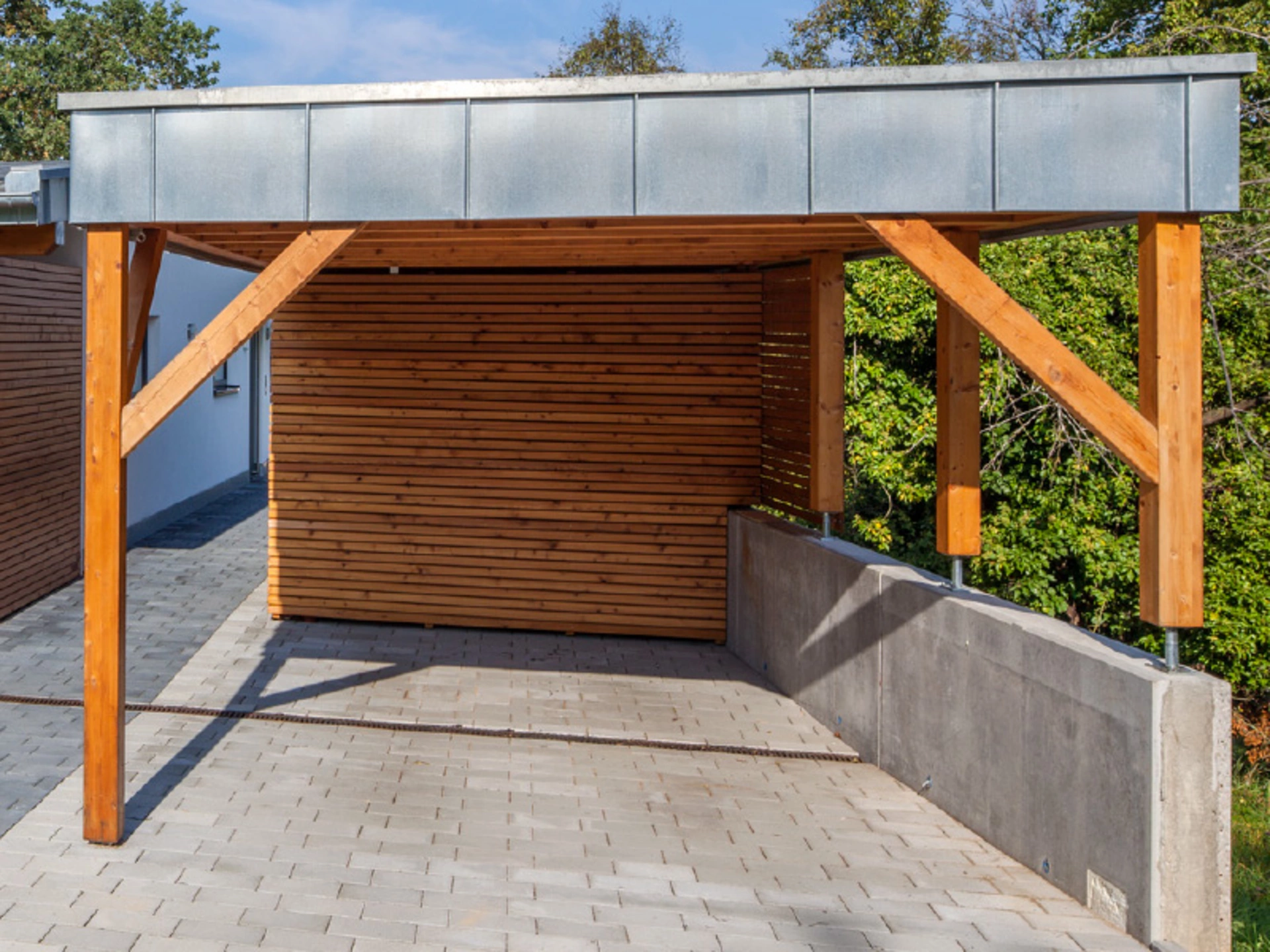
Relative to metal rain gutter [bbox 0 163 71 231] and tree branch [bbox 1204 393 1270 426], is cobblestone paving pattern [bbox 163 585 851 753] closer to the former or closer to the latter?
metal rain gutter [bbox 0 163 71 231]

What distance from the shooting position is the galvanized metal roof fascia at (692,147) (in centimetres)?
497

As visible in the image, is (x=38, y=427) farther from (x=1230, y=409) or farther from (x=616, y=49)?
(x=616, y=49)

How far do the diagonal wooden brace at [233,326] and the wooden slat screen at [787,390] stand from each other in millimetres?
3966

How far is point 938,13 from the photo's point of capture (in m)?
21.1

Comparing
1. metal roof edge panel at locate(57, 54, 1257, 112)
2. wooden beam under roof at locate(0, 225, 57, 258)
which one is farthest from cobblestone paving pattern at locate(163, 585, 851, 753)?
metal roof edge panel at locate(57, 54, 1257, 112)

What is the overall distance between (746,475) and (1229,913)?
586 cm

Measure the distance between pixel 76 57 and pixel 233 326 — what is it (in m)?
34.7

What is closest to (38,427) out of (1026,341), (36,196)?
(36,196)

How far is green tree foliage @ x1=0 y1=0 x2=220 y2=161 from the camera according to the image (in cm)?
3209

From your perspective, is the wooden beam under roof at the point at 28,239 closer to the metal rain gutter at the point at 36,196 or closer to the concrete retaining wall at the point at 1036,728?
the metal rain gutter at the point at 36,196

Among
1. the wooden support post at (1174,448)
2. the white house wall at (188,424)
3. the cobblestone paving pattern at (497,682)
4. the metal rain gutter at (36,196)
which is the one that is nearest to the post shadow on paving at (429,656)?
the cobblestone paving pattern at (497,682)

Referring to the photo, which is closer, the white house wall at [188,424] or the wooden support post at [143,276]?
the wooden support post at [143,276]

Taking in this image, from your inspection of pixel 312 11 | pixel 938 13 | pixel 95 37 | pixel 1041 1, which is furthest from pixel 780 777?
pixel 312 11

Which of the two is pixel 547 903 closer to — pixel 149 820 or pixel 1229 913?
pixel 149 820
